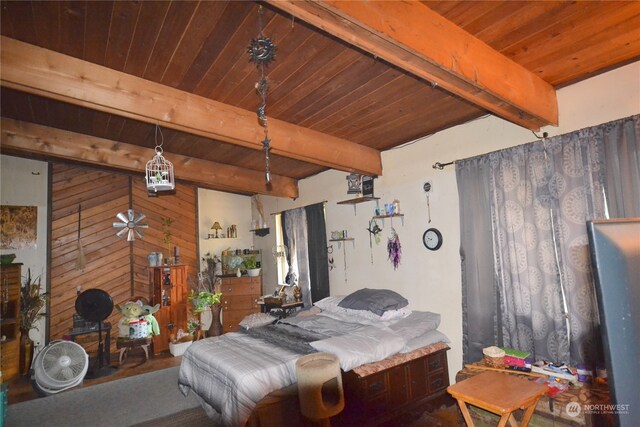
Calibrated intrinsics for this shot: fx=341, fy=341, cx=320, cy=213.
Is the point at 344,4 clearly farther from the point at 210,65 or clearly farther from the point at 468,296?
the point at 468,296

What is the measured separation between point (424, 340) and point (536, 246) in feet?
4.16

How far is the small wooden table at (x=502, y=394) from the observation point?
204 centimetres

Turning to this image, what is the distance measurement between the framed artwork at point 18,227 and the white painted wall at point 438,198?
4.39 m

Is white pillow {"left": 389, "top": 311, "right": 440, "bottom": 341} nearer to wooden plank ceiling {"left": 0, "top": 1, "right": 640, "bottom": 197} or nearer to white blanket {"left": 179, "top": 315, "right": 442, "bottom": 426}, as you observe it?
white blanket {"left": 179, "top": 315, "right": 442, "bottom": 426}

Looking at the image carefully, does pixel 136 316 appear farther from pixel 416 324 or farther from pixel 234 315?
pixel 416 324

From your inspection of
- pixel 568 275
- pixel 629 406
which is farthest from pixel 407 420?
pixel 629 406

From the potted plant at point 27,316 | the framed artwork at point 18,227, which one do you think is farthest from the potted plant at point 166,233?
the potted plant at point 27,316

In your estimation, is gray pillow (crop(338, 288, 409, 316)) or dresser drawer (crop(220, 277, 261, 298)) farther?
dresser drawer (crop(220, 277, 261, 298))

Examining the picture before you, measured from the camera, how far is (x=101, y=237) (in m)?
5.44

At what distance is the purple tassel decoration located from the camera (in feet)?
12.7

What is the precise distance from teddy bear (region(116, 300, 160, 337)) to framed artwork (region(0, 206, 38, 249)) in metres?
1.56

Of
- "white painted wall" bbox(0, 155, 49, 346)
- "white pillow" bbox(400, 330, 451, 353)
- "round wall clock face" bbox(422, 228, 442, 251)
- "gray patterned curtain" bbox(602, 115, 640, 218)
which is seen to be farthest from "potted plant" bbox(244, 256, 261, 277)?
"gray patterned curtain" bbox(602, 115, 640, 218)

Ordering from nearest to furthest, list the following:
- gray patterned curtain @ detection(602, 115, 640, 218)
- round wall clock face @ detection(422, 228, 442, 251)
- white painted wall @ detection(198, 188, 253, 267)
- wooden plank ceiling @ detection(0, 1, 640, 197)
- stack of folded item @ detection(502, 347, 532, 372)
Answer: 1. wooden plank ceiling @ detection(0, 1, 640, 197)
2. gray patterned curtain @ detection(602, 115, 640, 218)
3. stack of folded item @ detection(502, 347, 532, 372)
4. round wall clock face @ detection(422, 228, 442, 251)
5. white painted wall @ detection(198, 188, 253, 267)

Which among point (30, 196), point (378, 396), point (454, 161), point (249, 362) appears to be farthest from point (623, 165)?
point (30, 196)
